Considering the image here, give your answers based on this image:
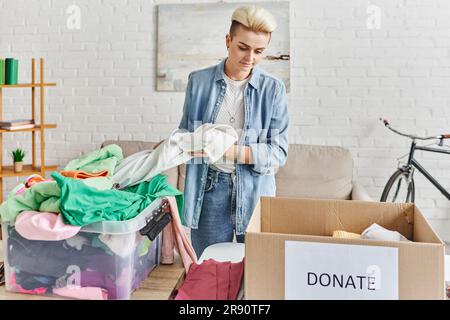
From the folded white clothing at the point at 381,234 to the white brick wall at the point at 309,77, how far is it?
2590 millimetres

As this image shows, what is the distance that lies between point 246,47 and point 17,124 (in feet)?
8.42

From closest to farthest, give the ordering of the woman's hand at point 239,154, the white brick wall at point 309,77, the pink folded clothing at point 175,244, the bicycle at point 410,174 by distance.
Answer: the pink folded clothing at point 175,244, the woman's hand at point 239,154, the bicycle at point 410,174, the white brick wall at point 309,77

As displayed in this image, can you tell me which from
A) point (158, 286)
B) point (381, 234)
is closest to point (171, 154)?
point (158, 286)

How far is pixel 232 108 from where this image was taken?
1.57 metres

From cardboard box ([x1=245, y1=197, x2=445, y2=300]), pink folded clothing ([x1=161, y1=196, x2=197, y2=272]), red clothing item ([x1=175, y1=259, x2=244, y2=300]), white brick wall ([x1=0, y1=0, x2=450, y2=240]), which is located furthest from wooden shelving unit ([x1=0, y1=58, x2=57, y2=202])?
cardboard box ([x1=245, y1=197, x2=445, y2=300])

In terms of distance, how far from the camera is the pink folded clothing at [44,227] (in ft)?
2.98

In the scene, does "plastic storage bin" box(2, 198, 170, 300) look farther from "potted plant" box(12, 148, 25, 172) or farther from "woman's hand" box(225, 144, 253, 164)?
"potted plant" box(12, 148, 25, 172)

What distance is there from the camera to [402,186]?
3.32 metres

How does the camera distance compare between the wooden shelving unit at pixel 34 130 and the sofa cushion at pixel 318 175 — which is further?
the wooden shelving unit at pixel 34 130

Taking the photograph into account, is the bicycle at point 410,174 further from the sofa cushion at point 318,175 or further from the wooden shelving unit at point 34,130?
the wooden shelving unit at point 34,130

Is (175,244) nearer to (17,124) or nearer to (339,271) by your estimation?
(339,271)

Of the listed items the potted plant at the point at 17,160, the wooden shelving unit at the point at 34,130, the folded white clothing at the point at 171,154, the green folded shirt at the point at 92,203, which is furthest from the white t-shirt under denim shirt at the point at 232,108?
the potted plant at the point at 17,160

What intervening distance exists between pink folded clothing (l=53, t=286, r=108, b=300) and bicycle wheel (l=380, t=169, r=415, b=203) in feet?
8.27

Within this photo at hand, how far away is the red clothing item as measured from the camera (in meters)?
0.90
